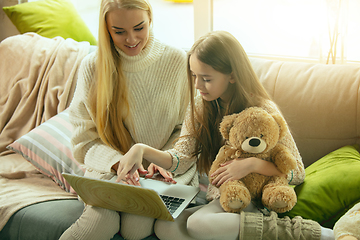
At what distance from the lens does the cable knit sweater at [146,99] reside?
138cm

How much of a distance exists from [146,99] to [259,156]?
576mm

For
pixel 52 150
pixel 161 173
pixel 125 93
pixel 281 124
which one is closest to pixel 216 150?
pixel 161 173

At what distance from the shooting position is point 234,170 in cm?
104

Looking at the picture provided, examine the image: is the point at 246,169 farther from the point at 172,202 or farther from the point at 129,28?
the point at 129,28

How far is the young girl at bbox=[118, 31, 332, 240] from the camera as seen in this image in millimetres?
A: 971

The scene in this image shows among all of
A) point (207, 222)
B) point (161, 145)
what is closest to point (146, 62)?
point (161, 145)

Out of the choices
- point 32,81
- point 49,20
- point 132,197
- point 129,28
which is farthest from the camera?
point 49,20

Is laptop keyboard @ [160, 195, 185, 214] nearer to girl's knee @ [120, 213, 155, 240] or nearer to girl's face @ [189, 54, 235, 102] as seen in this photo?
girl's knee @ [120, 213, 155, 240]

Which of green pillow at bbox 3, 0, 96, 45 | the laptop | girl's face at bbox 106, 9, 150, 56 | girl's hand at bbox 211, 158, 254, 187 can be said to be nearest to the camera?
the laptop

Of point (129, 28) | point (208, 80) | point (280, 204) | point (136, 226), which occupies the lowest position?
point (136, 226)

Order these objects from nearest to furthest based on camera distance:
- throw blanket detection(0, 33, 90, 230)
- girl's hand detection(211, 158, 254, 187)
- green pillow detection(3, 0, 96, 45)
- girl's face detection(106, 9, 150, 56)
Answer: girl's hand detection(211, 158, 254, 187), girl's face detection(106, 9, 150, 56), throw blanket detection(0, 33, 90, 230), green pillow detection(3, 0, 96, 45)

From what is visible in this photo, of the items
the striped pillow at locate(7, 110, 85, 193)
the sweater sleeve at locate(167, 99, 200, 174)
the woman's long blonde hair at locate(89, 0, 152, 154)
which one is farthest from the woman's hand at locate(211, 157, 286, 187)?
the striped pillow at locate(7, 110, 85, 193)

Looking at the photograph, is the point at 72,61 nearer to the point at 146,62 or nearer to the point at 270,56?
the point at 146,62

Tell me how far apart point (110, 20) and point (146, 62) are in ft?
0.78
